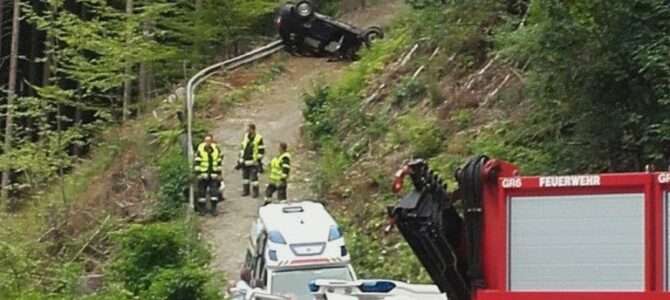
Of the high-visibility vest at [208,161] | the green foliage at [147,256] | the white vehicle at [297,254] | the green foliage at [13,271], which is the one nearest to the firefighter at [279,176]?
the high-visibility vest at [208,161]

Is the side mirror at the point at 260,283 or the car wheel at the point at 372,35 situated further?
the car wheel at the point at 372,35

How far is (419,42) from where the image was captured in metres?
31.4

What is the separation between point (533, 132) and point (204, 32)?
74.8ft

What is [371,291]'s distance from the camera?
1228cm

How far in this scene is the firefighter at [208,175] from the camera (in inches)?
1166

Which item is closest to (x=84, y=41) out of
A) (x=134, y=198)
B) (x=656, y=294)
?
(x=134, y=198)

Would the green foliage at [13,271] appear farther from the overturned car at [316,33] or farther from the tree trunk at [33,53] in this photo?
Result: the tree trunk at [33,53]

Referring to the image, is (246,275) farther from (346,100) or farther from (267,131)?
(267,131)

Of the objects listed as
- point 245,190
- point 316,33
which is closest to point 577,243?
point 245,190

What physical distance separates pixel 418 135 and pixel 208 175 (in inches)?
198

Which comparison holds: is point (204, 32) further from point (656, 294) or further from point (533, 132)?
point (656, 294)

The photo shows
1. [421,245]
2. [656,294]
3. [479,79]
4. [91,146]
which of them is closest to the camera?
[656,294]

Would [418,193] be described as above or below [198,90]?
below

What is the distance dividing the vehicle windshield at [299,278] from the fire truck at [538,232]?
28.9ft
